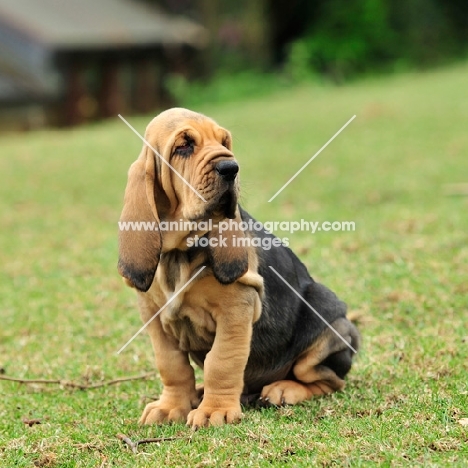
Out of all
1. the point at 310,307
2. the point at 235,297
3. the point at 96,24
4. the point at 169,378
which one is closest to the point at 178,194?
the point at 235,297

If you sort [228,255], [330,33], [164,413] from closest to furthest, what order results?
1. [228,255]
2. [164,413]
3. [330,33]

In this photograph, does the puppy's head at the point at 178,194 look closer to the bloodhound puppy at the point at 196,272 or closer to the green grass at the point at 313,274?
the bloodhound puppy at the point at 196,272

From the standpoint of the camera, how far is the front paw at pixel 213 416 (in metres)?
4.77

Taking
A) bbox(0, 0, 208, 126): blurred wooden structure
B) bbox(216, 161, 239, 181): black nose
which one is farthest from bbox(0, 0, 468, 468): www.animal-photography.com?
bbox(0, 0, 208, 126): blurred wooden structure

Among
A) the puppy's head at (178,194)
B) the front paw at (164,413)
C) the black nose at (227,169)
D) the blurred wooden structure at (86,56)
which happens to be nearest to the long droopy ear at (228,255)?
the puppy's head at (178,194)

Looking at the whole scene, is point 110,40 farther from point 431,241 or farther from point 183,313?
point 183,313

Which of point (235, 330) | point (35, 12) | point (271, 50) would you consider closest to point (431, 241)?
point (235, 330)

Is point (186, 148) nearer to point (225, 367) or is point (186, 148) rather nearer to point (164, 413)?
point (225, 367)

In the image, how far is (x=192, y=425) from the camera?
15.8 ft

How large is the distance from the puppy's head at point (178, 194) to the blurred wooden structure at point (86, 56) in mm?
17537

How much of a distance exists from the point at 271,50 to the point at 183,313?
2705 cm

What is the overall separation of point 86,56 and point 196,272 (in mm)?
19332

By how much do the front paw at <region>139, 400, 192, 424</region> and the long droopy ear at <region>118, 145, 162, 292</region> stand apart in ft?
2.54

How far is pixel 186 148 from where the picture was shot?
474 centimetres
